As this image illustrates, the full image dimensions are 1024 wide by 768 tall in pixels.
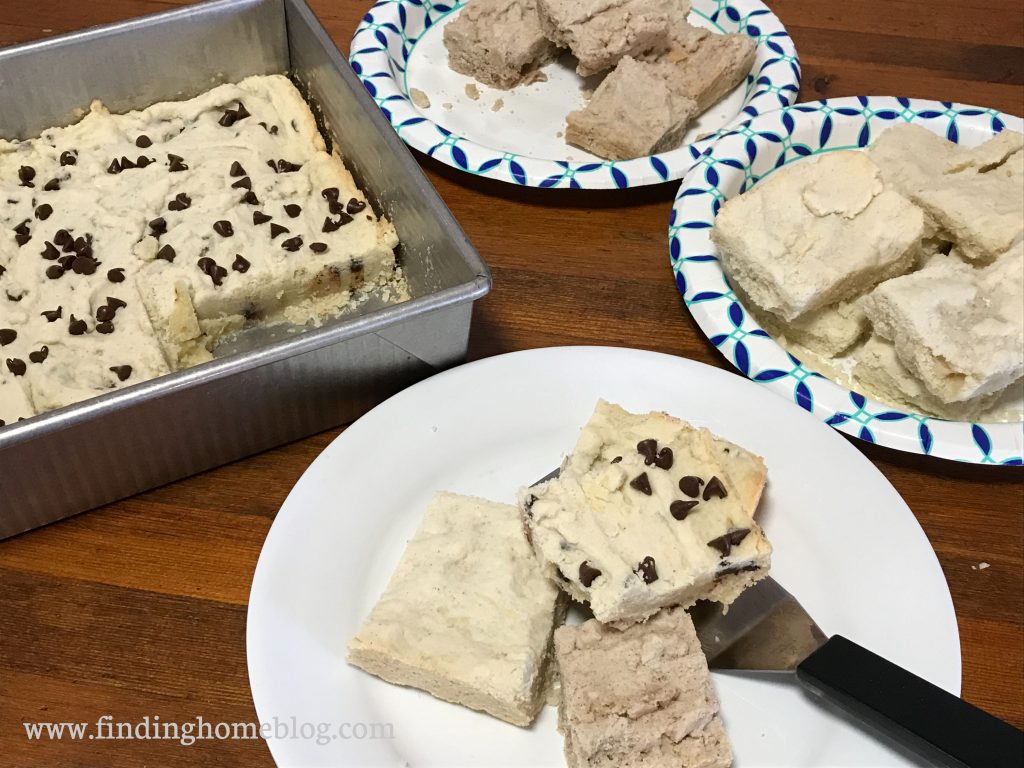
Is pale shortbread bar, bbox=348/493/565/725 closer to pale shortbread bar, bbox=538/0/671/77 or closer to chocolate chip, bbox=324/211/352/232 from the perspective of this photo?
chocolate chip, bbox=324/211/352/232

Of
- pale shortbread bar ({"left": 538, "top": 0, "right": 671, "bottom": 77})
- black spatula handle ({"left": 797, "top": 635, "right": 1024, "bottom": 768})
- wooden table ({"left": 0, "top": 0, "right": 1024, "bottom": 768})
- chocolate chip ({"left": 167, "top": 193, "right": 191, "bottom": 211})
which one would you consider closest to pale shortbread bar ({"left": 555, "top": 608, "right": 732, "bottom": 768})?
black spatula handle ({"left": 797, "top": 635, "right": 1024, "bottom": 768})

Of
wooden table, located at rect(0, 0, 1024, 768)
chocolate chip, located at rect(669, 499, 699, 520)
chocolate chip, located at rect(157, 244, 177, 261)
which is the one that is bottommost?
wooden table, located at rect(0, 0, 1024, 768)

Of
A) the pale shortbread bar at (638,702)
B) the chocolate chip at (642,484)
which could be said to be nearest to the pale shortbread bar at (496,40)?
the chocolate chip at (642,484)

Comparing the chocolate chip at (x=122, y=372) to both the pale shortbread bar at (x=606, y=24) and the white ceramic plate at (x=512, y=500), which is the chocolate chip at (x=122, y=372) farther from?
the pale shortbread bar at (x=606, y=24)

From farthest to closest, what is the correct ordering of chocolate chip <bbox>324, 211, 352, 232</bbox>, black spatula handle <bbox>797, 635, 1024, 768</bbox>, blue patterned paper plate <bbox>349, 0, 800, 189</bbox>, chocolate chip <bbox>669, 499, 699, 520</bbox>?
blue patterned paper plate <bbox>349, 0, 800, 189</bbox> → chocolate chip <bbox>324, 211, 352, 232</bbox> → chocolate chip <bbox>669, 499, 699, 520</bbox> → black spatula handle <bbox>797, 635, 1024, 768</bbox>

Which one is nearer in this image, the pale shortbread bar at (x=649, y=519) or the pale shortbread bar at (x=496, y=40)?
the pale shortbread bar at (x=649, y=519)

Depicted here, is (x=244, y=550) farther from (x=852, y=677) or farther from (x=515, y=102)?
(x=515, y=102)
